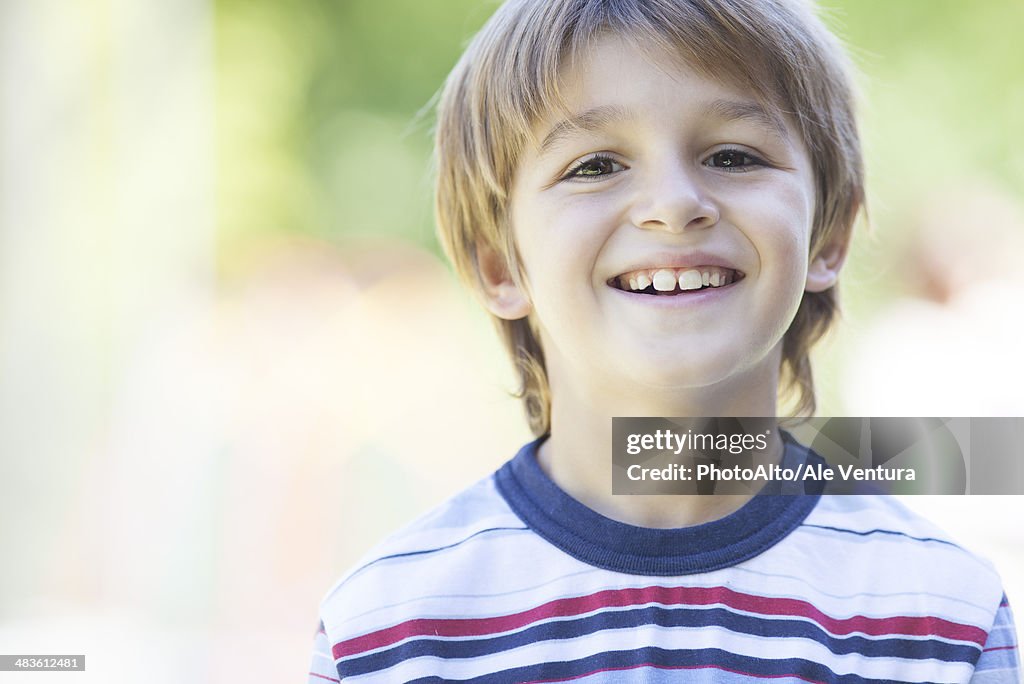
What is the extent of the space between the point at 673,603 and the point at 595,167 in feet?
1.06

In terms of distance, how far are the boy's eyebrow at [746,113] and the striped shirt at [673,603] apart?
0.28 m

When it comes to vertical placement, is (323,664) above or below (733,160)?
below

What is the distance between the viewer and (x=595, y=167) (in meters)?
0.74

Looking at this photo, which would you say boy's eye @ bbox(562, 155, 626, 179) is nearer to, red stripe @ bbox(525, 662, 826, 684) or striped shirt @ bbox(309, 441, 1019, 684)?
striped shirt @ bbox(309, 441, 1019, 684)

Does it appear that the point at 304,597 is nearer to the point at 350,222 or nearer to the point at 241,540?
the point at 241,540

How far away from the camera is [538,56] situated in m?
0.77

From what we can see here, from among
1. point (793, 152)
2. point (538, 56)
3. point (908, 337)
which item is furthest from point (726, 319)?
point (908, 337)

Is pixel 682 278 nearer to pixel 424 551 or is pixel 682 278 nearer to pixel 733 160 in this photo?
pixel 733 160

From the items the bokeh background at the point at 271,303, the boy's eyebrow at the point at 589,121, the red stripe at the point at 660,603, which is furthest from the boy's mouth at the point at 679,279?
the bokeh background at the point at 271,303

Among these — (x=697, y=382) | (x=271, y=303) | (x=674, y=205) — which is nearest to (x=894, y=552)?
(x=697, y=382)

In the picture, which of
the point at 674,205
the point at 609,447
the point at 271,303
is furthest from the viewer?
the point at 271,303

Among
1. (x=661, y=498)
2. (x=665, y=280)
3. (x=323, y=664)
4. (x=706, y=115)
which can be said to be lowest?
(x=323, y=664)

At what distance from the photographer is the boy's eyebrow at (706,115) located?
716mm
